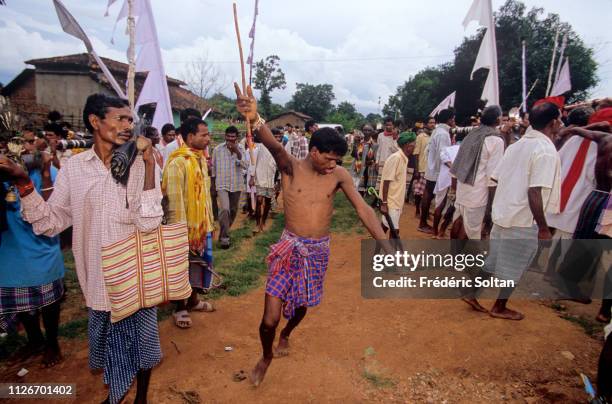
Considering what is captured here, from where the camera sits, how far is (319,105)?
5566cm

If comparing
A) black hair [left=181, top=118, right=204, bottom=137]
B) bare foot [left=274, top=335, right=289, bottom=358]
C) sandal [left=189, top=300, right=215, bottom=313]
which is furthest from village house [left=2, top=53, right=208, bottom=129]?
bare foot [left=274, top=335, right=289, bottom=358]

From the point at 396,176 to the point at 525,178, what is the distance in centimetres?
165

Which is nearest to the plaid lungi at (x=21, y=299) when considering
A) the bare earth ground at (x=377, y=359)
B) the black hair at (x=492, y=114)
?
the bare earth ground at (x=377, y=359)

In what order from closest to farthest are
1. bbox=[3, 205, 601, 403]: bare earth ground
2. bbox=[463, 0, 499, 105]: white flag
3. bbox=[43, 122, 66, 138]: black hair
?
bbox=[3, 205, 601, 403]: bare earth ground < bbox=[43, 122, 66, 138]: black hair < bbox=[463, 0, 499, 105]: white flag

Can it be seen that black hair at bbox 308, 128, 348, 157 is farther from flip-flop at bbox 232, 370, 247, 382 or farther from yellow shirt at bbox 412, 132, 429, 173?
yellow shirt at bbox 412, 132, 429, 173

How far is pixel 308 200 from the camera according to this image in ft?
8.71

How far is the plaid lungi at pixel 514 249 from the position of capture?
Answer: 11.3 ft

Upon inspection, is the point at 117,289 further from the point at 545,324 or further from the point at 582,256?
the point at 582,256

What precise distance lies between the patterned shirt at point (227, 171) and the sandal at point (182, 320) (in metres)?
2.73

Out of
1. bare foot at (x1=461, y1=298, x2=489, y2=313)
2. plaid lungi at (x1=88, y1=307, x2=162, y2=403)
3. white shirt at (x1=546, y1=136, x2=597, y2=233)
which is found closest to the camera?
plaid lungi at (x1=88, y1=307, x2=162, y2=403)

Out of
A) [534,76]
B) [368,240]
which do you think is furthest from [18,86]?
[534,76]

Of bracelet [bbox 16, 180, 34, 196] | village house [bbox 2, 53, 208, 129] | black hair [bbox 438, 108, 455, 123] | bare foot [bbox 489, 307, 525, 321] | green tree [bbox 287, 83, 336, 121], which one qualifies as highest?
green tree [bbox 287, 83, 336, 121]

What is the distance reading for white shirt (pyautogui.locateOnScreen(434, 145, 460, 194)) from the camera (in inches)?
239

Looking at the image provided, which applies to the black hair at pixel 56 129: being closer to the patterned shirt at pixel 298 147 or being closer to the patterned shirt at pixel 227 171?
the patterned shirt at pixel 227 171
